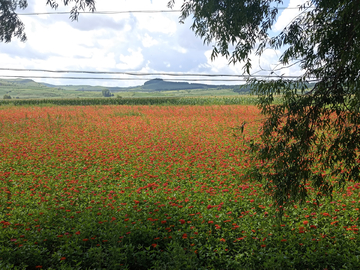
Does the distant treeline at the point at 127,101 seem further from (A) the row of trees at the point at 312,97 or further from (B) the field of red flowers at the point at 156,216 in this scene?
(A) the row of trees at the point at 312,97

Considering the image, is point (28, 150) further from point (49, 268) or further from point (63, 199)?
point (49, 268)

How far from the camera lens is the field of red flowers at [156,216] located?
460 cm

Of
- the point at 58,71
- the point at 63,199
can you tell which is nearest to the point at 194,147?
the point at 63,199

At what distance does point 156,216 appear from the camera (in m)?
5.91

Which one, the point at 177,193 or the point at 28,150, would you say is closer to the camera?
the point at 177,193

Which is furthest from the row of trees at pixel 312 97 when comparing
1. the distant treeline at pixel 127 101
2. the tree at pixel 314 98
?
the distant treeline at pixel 127 101

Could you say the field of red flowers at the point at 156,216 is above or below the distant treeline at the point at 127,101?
below

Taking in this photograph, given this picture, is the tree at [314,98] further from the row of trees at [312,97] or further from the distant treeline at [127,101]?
the distant treeline at [127,101]

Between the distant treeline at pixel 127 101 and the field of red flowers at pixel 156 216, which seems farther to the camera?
the distant treeline at pixel 127 101

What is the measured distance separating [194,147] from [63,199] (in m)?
6.43

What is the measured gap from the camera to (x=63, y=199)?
739 cm

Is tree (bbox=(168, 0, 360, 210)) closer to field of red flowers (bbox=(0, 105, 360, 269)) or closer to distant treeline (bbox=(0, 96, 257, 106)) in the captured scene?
field of red flowers (bbox=(0, 105, 360, 269))

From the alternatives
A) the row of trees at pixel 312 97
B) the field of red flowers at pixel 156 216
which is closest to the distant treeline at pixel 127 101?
the field of red flowers at pixel 156 216

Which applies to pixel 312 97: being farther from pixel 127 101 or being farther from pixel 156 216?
pixel 127 101
